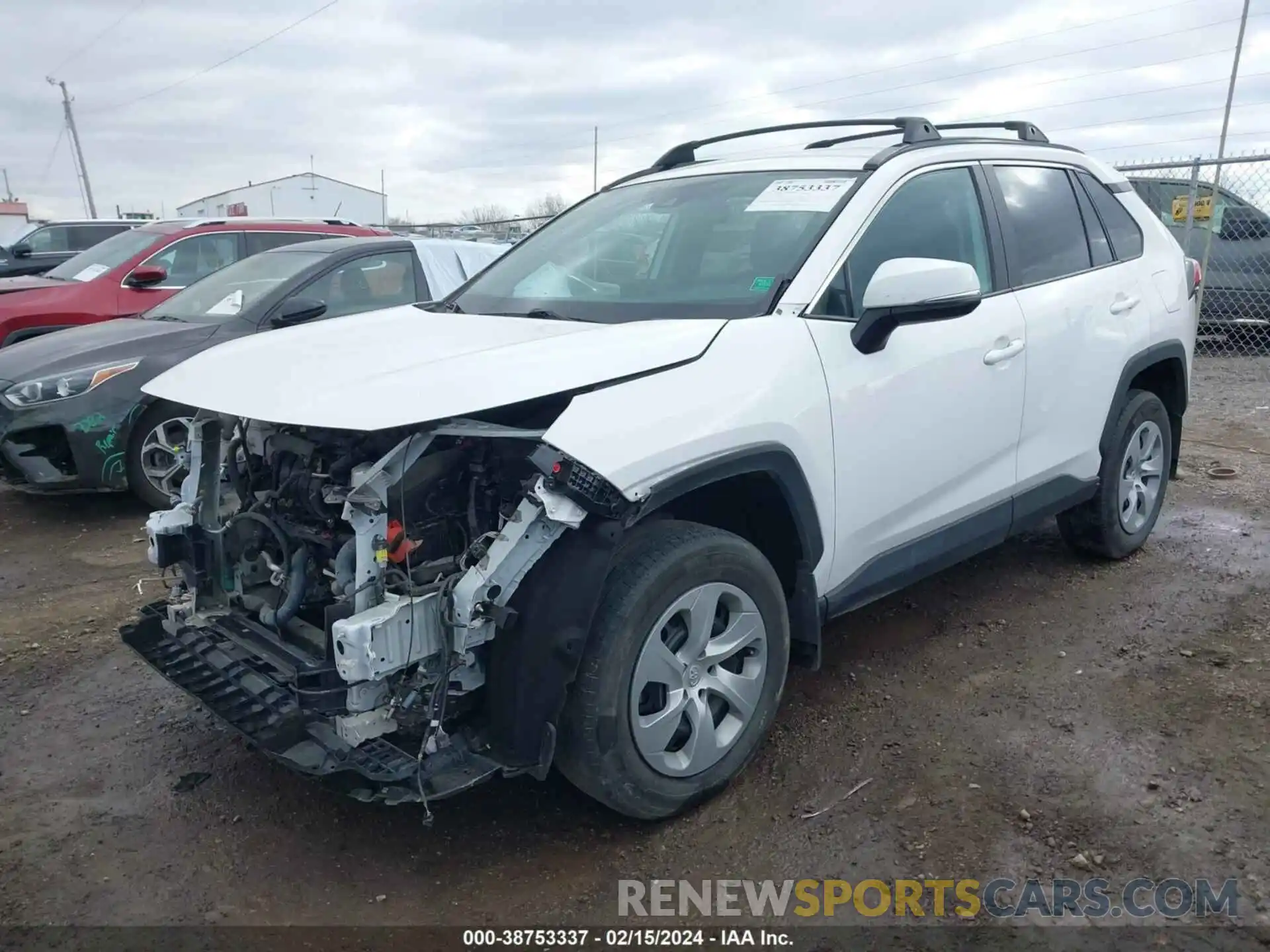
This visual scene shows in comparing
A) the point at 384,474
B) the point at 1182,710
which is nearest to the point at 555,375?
the point at 384,474

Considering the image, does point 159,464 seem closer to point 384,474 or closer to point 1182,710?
point 384,474

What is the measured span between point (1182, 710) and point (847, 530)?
4.62 ft

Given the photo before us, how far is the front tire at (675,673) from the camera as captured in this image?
2582 mm

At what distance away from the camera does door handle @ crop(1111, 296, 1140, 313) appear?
432 cm

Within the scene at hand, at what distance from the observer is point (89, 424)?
5.55 metres

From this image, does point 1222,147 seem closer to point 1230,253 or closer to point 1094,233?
point 1230,253

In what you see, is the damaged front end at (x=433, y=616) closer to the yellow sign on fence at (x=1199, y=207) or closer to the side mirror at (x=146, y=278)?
the side mirror at (x=146, y=278)

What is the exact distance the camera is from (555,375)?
2621 mm

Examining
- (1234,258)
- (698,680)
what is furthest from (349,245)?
(1234,258)

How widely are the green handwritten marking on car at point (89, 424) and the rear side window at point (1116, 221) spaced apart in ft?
17.1

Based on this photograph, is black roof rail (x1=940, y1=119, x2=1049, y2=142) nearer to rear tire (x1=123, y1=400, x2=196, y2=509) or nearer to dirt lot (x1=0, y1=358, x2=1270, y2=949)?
dirt lot (x1=0, y1=358, x2=1270, y2=949)

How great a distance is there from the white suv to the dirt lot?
0.33 m

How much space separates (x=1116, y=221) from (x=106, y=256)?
7468 mm

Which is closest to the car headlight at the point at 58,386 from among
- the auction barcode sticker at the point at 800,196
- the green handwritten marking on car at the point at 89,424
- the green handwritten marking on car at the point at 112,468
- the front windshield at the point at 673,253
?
the green handwritten marking on car at the point at 89,424
